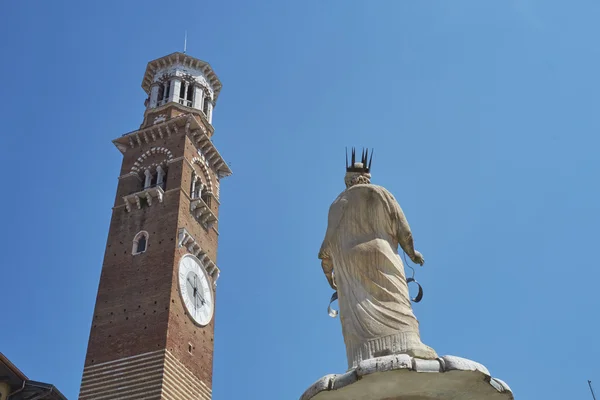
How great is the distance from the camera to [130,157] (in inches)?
1198

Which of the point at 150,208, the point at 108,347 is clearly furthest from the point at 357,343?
the point at 150,208

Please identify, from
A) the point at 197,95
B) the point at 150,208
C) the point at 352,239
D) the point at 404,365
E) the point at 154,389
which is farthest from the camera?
the point at 197,95

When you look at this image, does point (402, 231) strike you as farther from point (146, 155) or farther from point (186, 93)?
point (186, 93)

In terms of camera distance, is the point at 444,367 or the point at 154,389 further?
the point at 154,389

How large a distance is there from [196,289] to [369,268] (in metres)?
22.1

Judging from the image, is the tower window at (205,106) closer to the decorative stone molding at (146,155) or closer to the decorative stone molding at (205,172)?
the decorative stone molding at (205,172)

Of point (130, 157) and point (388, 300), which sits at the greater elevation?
point (130, 157)

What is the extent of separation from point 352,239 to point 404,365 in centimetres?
132

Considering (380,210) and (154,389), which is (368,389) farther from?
(154,389)

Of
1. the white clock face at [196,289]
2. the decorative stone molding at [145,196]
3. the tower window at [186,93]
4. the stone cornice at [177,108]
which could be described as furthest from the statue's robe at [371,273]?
the tower window at [186,93]

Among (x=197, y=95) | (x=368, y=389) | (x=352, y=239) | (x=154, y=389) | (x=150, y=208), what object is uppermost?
(x=197, y=95)

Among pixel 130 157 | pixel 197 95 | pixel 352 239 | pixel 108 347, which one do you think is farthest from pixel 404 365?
pixel 197 95

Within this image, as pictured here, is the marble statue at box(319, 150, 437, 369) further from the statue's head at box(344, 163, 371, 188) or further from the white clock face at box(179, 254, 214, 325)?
the white clock face at box(179, 254, 214, 325)

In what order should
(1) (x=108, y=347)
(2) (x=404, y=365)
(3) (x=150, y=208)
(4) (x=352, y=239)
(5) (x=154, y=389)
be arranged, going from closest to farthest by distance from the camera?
(2) (x=404, y=365) → (4) (x=352, y=239) → (5) (x=154, y=389) → (1) (x=108, y=347) → (3) (x=150, y=208)
